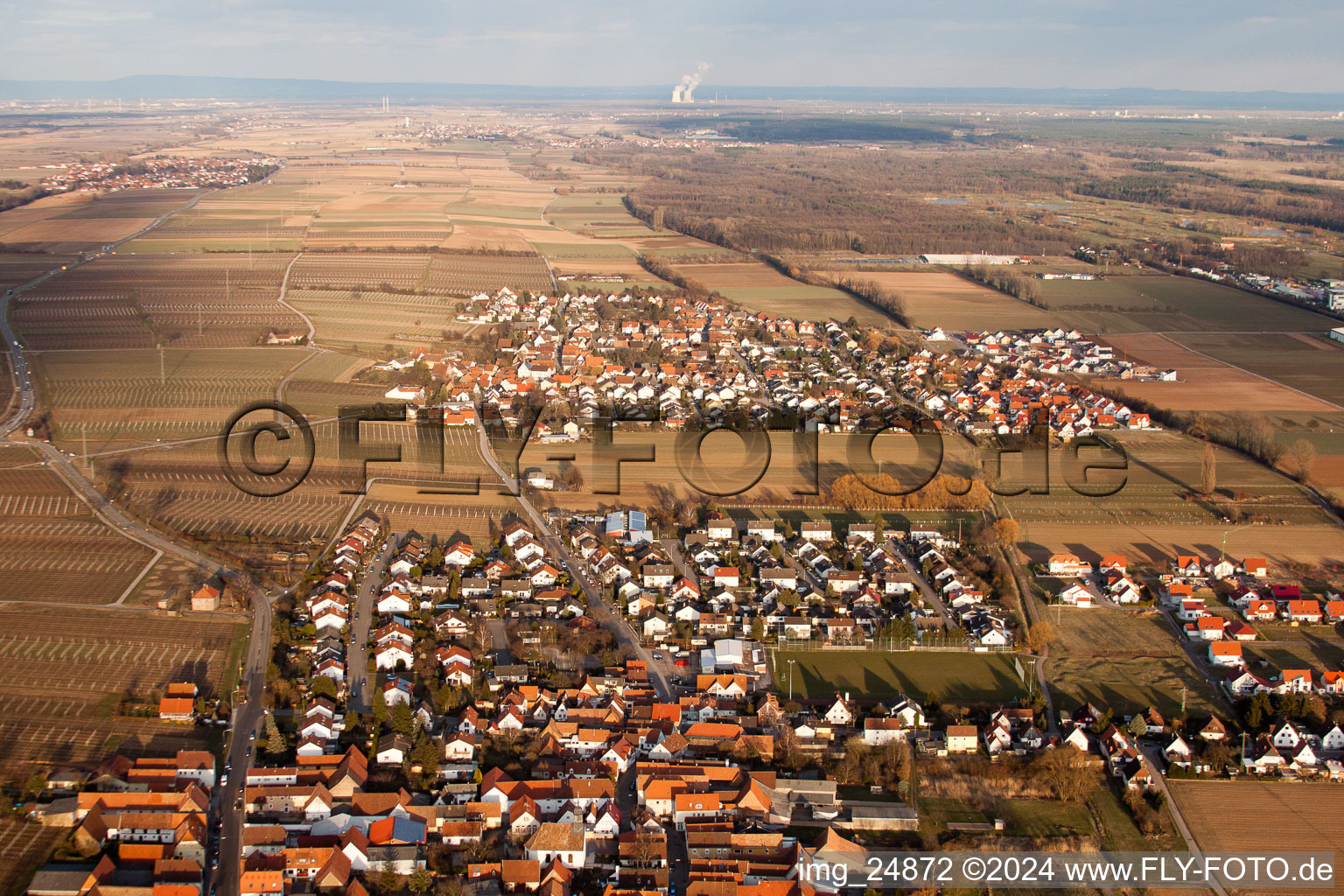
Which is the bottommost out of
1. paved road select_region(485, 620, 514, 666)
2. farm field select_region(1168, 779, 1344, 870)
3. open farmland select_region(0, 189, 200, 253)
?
farm field select_region(1168, 779, 1344, 870)

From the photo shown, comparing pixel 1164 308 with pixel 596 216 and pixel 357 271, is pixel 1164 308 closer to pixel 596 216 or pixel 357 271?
pixel 357 271

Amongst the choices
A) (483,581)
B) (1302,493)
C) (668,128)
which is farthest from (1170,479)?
(668,128)

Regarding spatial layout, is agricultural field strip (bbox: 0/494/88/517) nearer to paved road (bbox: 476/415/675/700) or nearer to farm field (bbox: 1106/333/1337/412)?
paved road (bbox: 476/415/675/700)

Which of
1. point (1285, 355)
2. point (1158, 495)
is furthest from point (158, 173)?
point (1158, 495)

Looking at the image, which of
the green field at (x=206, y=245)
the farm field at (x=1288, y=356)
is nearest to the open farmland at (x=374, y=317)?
the green field at (x=206, y=245)

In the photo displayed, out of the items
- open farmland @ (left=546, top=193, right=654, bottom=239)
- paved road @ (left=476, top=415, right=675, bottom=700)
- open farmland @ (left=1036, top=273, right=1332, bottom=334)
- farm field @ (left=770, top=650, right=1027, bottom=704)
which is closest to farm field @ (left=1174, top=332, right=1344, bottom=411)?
open farmland @ (left=1036, top=273, right=1332, bottom=334)

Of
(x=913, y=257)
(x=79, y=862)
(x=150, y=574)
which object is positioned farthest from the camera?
(x=913, y=257)

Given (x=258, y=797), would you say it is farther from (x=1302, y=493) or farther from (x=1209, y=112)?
(x=1209, y=112)
